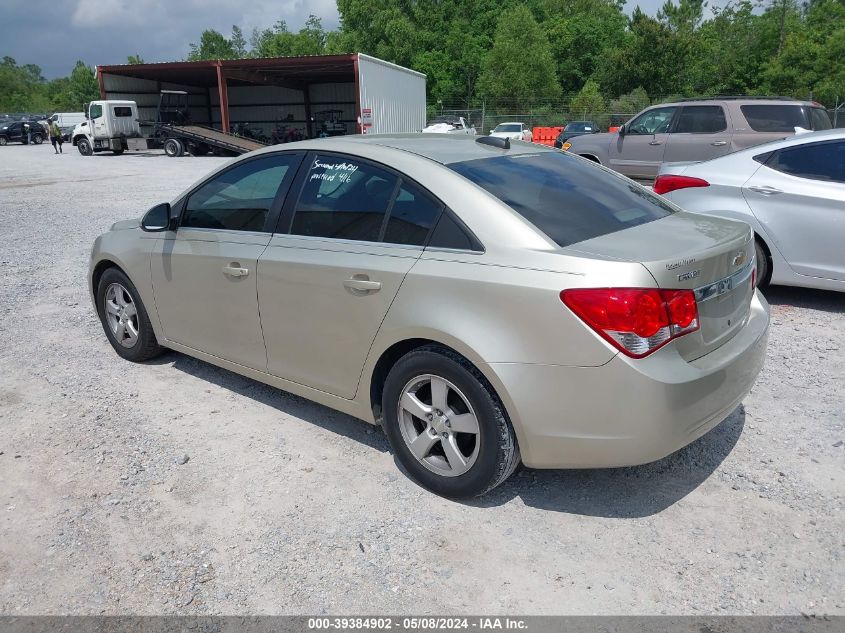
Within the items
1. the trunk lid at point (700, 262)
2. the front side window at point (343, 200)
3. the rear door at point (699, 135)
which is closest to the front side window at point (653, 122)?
the rear door at point (699, 135)

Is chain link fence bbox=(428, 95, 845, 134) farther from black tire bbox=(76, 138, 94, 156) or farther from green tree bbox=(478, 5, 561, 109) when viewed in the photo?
black tire bbox=(76, 138, 94, 156)

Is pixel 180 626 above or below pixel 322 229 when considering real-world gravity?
below

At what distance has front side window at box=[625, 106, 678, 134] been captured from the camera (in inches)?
487

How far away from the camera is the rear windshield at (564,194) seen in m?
3.16

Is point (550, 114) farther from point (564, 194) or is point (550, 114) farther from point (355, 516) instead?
point (355, 516)

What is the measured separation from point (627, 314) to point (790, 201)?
4.05 metres

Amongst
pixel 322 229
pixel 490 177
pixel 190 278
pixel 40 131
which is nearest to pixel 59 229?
pixel 190 278

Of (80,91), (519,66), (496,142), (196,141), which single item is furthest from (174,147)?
(80,91)

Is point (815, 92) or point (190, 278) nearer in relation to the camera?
point (190, 278)

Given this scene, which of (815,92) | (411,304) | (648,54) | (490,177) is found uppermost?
(648,54)

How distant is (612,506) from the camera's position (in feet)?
10.6

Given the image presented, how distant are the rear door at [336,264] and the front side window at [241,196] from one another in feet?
0.62

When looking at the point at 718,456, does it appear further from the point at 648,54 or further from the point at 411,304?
the point at 648,54

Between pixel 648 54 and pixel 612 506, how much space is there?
6198 centimetres
